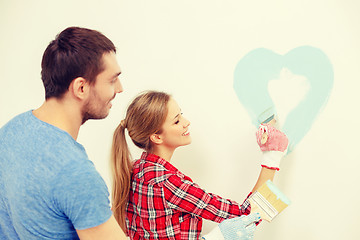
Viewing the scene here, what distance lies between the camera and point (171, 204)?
1.02 m

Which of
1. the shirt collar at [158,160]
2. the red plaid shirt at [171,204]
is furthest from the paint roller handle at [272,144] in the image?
the shirt collar at [158,160]

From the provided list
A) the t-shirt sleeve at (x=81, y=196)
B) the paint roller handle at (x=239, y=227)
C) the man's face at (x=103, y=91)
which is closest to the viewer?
the t-shirt sleeve at (x=81, y=196)

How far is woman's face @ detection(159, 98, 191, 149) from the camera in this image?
42.6 inches

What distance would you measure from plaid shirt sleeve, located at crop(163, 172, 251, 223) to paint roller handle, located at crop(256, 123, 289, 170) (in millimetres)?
152

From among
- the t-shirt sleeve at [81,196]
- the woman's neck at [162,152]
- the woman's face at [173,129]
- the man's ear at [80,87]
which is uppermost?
the man's ear at [80,87]

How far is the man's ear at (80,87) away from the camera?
0.79m

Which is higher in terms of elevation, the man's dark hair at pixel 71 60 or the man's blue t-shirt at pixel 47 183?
the man's dark hair at pixel 71 60

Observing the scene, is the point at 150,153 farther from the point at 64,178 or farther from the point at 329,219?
the point at 329,219

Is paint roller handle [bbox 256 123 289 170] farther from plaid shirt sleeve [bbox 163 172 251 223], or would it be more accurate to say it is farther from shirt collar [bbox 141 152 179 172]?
shirt collar [bbox 141 152 179 172]

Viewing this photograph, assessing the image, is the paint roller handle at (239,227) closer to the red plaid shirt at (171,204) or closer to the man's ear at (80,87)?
the red plaid shirt at (171,204)

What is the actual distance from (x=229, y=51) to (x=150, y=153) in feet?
1.39

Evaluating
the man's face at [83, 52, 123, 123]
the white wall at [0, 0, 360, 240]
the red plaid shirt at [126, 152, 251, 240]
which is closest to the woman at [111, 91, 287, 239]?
the red plaid shirt at [126, 152, 251, 240]

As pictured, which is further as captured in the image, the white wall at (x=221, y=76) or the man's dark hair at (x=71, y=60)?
the white wall at (x=221, y=76)

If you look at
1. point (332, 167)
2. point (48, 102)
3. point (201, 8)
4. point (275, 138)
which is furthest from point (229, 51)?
point (48, 102)
